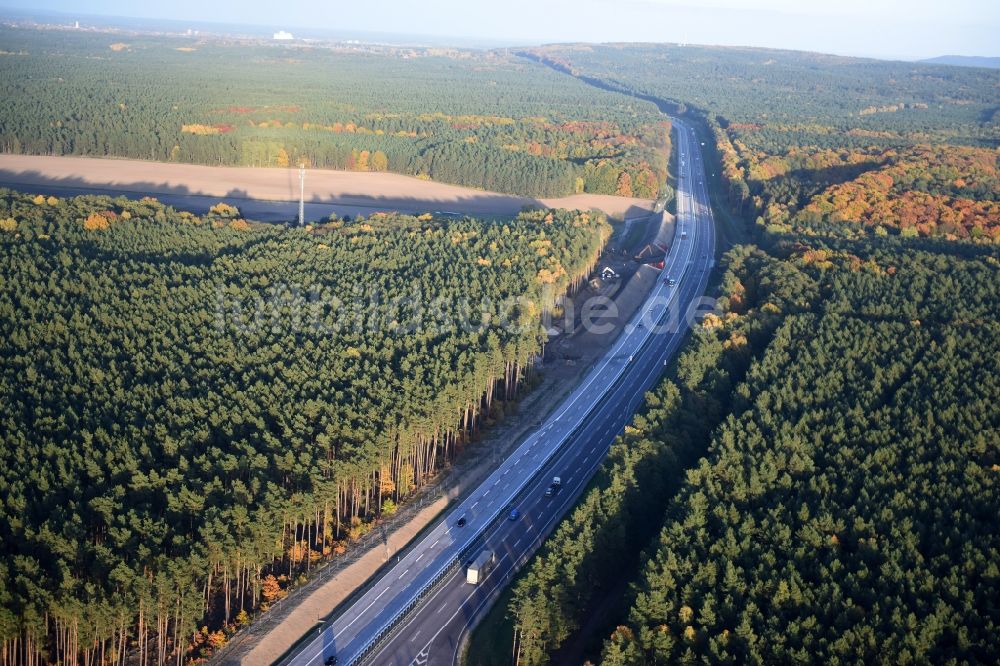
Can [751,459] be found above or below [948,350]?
below

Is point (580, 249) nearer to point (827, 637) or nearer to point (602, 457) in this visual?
point (602, 457)

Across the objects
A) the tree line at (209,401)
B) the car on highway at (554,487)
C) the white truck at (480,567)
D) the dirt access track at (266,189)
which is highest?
the dirt access track at (266,189)

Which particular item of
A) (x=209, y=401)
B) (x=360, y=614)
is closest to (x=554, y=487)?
(x=360, y=614)

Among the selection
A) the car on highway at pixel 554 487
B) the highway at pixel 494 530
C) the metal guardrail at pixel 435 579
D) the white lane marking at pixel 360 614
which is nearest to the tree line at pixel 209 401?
the highway at pixel 494 530

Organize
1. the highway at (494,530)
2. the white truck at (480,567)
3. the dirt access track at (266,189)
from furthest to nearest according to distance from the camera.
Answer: the dirt access track at (266,189) < the white truck at (480,567) < the highway at (494,530)

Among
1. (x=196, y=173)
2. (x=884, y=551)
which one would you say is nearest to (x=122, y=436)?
(x=884, y=551)

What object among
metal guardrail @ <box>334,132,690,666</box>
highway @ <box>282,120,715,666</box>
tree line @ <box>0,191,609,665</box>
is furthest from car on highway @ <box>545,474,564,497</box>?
tree line @ <box>0,191,609,665</box>

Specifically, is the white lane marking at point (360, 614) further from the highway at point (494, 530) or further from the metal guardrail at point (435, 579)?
the metal guardrail at point (435, 579)
